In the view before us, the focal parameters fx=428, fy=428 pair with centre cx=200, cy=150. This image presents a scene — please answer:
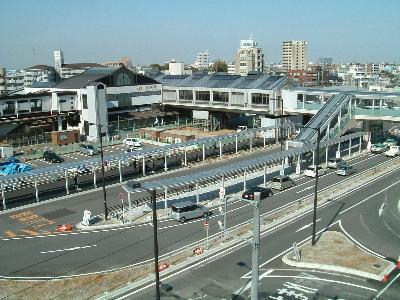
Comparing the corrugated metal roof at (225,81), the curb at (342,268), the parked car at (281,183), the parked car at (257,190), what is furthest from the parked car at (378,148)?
the curb at (342,268)

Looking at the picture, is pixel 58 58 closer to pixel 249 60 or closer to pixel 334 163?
pixel 249 60

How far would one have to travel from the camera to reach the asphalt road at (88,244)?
2433cm

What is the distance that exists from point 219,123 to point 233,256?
52.4 meters

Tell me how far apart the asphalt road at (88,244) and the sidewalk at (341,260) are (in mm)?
2054

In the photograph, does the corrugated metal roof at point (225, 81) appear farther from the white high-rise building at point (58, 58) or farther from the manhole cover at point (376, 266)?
the white high-rise building at point (58, 58)

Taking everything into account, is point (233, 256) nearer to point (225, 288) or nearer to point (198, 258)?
point (198, 258)

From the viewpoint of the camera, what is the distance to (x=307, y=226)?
29938mm

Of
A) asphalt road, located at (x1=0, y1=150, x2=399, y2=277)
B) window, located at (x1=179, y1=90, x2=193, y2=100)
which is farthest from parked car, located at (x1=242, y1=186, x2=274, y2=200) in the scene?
window, located at (x1=179, y1=90, x2=193, y2=100)

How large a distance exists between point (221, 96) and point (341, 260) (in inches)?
1996

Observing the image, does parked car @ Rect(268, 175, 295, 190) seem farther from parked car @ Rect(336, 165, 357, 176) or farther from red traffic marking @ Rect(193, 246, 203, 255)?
red traffic marking @ Rect(193, 246, 203, 255)

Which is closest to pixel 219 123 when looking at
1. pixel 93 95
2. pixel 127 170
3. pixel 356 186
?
pixel 93 95

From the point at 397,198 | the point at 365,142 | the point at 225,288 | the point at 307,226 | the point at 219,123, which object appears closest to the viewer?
the point at 225,288

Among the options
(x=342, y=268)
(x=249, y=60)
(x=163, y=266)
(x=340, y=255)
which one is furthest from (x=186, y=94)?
(x=249, y=60)

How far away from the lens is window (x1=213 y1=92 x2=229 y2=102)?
71.6 m
